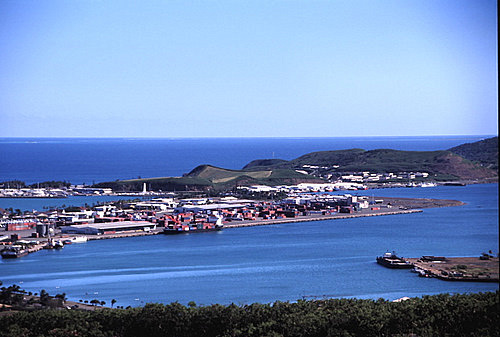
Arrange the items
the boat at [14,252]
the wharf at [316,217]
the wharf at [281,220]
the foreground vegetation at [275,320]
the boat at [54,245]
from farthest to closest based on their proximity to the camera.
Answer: the wharf at [316,217] → the wharf at [281,220] → the boat at [54,245] → the boat at [14,252] → the foreground vegetation at [275,320]

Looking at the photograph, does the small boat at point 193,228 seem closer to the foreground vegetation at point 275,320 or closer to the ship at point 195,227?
the ship at point 195,227

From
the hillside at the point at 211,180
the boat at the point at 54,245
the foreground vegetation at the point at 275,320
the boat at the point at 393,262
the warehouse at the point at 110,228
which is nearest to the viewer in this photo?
the foreground vegetation at the point at 275,320

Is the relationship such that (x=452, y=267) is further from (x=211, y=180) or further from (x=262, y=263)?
(x=211, y=180)

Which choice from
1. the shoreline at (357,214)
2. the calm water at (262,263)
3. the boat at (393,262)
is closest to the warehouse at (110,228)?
the shoreline at (357,214)

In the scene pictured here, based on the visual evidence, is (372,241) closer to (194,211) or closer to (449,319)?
(194,211)

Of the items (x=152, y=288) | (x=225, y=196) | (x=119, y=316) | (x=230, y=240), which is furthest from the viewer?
(x=225, y=196)

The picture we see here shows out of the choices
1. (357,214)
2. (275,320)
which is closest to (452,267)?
(275,320)

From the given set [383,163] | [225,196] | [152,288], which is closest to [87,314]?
[152,288]
